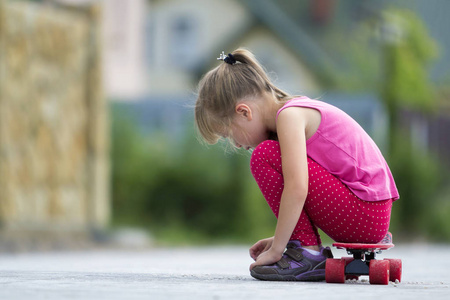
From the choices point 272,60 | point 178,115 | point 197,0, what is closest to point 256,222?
point 178,115

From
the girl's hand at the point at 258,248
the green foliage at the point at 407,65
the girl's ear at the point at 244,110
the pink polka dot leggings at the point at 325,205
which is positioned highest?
the green foliage at the point at 407,65

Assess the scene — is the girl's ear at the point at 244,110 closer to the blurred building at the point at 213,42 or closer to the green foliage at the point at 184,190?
the green foliage at the point at 184,190

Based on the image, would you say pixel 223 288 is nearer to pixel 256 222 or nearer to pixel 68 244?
pixel 68 244

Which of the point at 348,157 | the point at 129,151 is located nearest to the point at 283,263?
the point at 348,157

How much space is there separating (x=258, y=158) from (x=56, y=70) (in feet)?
17.8

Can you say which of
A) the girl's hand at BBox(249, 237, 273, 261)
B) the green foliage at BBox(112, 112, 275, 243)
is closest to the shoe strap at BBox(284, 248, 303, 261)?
the girl's hand at BBox(249, 237, 273, 261)

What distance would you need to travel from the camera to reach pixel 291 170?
3062 millimetres

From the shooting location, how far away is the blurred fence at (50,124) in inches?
299

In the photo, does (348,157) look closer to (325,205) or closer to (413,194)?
(325,205)

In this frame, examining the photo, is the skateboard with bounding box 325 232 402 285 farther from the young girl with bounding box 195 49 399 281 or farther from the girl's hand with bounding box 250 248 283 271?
the girl's hand with bounding box 250 248 283 271

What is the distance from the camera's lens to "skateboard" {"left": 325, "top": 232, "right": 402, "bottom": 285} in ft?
9.96

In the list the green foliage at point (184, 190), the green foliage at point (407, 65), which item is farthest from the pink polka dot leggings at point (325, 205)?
the green foliage at point (407, 65)

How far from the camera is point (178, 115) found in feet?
42.4

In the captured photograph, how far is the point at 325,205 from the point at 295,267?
0.79ft
